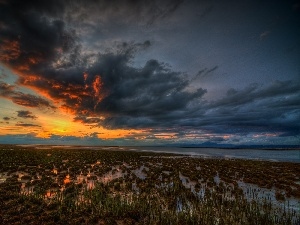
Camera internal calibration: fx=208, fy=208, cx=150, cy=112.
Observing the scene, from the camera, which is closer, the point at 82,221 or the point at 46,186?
the point at 82,221

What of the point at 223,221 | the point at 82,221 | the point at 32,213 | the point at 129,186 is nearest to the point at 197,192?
the point at 129,186

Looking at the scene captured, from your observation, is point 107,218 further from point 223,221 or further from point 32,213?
point 223,221

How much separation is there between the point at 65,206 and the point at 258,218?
37.5 ft

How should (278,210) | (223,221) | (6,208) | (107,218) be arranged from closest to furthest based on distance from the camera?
(223,221) → (107,218) → (6,208) → (278,210)

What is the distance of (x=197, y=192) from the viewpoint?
1855 cm

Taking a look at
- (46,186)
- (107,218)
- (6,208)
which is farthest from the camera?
(46,186)

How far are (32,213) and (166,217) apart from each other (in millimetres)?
7740

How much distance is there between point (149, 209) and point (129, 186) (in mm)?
6993

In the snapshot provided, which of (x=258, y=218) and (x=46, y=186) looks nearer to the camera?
(x=258, y=218)

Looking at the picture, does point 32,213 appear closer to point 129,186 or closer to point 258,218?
point 129,186

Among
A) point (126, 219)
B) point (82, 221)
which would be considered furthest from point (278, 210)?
point (82, 221)

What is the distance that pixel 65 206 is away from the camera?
1298 cm

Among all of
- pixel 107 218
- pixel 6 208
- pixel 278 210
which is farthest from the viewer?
pixel 278 210

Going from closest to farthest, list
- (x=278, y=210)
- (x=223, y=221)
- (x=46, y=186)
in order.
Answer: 1. (x=223, y=221)
2. (x=278, y=210)
3. (x=46, y=186)
